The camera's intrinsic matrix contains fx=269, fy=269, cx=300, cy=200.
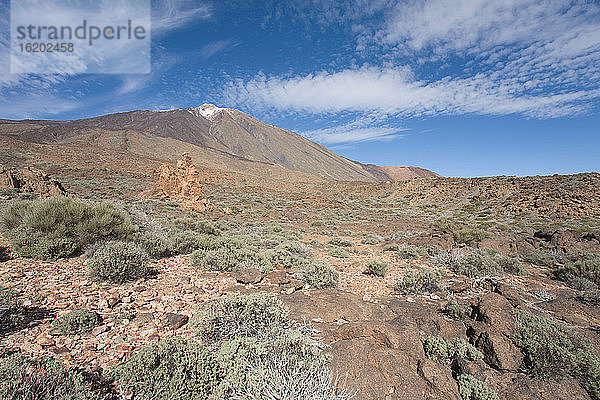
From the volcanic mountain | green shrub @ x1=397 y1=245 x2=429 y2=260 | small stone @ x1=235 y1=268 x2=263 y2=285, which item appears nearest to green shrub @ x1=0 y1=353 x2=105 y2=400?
small stone @ x1=235 y1=268 x2=263 y2=285

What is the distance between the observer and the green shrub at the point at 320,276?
16.6ft

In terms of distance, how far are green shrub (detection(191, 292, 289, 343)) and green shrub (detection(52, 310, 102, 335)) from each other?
1.08m

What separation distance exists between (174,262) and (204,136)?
349 feet

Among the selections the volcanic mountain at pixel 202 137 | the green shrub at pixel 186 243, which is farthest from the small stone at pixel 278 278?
the volcanic mountain at pixel 202 137

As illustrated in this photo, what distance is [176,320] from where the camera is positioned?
334 centimetres

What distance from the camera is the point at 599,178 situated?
933 inches

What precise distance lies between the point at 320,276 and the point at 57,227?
4.98 metres

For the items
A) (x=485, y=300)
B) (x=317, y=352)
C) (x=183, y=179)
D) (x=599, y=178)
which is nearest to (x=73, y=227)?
(x=317, y=352)

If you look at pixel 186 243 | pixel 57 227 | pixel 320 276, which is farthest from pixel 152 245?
pixel 320 276

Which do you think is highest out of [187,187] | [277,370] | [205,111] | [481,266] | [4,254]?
[205,111]

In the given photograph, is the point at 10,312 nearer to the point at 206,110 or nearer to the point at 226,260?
the point at 226,260

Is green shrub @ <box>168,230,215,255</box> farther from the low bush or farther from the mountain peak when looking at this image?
the mountain peak

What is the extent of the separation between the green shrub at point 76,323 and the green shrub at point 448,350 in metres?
3.72

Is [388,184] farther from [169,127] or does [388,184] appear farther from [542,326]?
[169,127]
